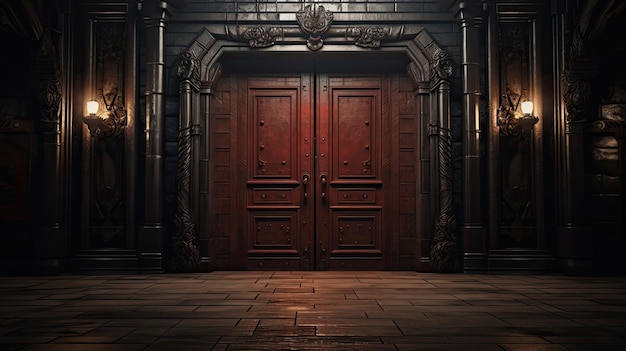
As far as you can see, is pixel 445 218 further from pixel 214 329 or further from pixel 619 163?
pixel 214 329

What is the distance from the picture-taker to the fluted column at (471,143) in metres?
7.95

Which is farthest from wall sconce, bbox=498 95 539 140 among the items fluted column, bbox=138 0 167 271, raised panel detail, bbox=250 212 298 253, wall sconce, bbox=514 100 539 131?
fluted column, bbox=138 0 167 271

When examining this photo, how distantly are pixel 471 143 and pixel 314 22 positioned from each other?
226 cm

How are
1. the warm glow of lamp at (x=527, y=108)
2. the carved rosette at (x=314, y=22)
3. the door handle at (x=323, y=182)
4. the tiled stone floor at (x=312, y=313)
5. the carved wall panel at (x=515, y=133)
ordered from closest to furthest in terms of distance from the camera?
1. the tiled stone floor at (x=312, y=313)
2. the warm glow of lamp at (x=527, y=108)
3. the carved wall panel at (x=515, y=133)
4. the carved rosette at (x=314, y=22)
5. the door handle at (x=323, y=182)

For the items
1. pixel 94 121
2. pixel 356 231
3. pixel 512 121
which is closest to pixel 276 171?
pixel 356 231

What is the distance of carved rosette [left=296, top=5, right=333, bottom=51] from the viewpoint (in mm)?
8227

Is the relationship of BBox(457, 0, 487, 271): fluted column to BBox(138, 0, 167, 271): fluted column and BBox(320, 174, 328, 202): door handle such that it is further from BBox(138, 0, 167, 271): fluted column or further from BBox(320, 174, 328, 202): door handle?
BBox(138, 0, 167, 271): fluted column

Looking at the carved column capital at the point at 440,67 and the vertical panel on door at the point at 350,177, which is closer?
the carved column capital at the point at 440,67

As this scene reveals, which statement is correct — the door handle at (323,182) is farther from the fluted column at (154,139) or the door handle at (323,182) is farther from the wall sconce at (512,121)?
the wall sconce at (512,121)

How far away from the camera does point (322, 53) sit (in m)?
8.30

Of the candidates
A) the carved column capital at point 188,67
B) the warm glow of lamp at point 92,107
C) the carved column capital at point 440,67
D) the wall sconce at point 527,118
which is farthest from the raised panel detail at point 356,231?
the warm glow of lamp at point 92,107

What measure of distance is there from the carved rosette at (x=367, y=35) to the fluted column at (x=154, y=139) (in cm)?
216

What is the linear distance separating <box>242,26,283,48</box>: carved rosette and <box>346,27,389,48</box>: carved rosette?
0.83 metres

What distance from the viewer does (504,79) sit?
26.7ft
